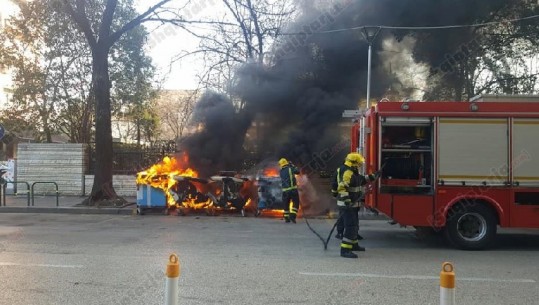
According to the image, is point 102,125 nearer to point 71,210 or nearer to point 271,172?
point 71,210

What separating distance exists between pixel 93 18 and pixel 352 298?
54.6ft

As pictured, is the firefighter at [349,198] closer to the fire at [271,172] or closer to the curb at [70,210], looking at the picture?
the fire at [271,172]

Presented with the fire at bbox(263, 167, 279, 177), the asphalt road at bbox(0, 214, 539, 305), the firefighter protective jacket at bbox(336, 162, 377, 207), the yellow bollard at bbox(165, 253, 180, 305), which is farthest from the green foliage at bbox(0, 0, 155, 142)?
the yellow bollard at bbox(165, 253, 180, 305)

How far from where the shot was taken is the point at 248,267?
6336 millimetres

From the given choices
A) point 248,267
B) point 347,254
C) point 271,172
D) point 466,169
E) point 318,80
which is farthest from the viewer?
point 318,80

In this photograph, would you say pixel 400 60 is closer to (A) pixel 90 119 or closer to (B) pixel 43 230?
(B) pixel 43 230

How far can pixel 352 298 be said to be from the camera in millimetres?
4984

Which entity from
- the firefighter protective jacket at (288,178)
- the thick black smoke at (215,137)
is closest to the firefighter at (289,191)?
the firefighter protective jacket at (288,178)

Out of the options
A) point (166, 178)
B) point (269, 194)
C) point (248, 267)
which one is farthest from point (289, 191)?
point (248, 267)

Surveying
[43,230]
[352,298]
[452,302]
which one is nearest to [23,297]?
[352,298]

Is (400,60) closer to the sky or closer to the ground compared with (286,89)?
closer to the sky

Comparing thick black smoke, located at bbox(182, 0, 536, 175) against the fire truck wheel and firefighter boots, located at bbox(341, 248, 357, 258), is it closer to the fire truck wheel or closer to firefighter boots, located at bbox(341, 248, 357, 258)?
the fire truck wheel

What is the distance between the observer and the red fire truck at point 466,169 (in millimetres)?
7766

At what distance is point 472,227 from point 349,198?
223cm
